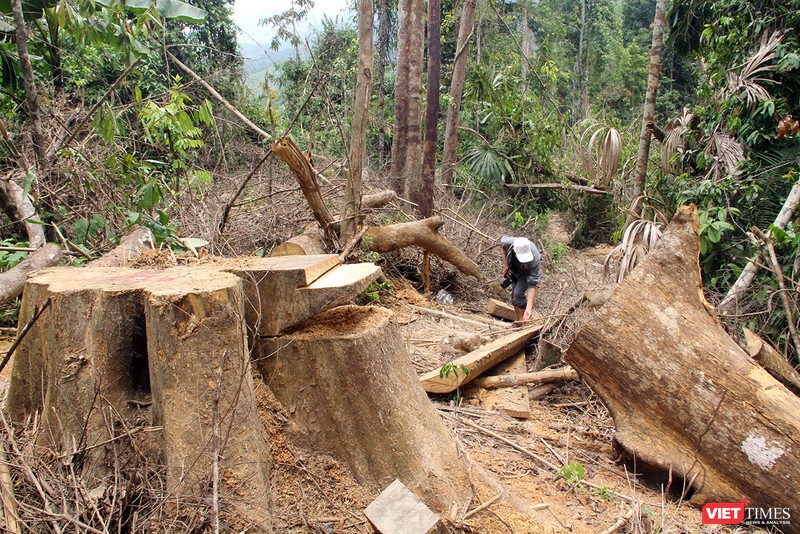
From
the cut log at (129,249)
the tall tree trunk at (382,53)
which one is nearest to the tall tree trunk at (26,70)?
the cut log at (129,249)

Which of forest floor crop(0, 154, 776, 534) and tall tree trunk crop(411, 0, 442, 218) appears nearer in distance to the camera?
forest floor crop(0, 154, 776, 534)

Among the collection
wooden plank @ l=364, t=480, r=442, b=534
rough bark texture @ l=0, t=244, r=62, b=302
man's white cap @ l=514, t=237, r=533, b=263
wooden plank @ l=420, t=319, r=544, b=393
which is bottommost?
wooden plank @ l=420, t=319, r=544, b=393

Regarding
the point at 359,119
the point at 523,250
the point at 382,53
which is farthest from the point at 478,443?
the point at 382,53

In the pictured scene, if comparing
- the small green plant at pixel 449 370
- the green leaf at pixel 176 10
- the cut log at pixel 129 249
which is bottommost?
the small green plant at pixel 449 370

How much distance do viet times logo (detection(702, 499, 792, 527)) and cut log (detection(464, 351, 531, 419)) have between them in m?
1.45

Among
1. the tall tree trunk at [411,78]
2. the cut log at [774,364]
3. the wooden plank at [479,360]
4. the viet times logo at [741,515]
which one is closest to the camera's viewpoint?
the viet times logo at [741,515]

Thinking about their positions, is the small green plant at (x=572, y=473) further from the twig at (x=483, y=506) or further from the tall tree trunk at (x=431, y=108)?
the tall tree trunk at (x=431, y=108)

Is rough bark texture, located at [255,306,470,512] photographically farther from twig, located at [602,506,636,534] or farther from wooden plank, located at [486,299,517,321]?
wooden plank, located at [486,299,517,321]

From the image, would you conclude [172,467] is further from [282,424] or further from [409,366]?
[409,366]

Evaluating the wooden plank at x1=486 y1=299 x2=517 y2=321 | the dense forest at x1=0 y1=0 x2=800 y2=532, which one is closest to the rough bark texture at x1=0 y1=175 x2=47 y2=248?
the dense forest at x1=0 y1=0 x2=800 y2=532

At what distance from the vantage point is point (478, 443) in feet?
12.0

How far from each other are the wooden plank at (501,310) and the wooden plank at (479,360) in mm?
1618

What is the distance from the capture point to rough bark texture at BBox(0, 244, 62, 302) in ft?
11.5

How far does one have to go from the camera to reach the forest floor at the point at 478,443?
2.40m
